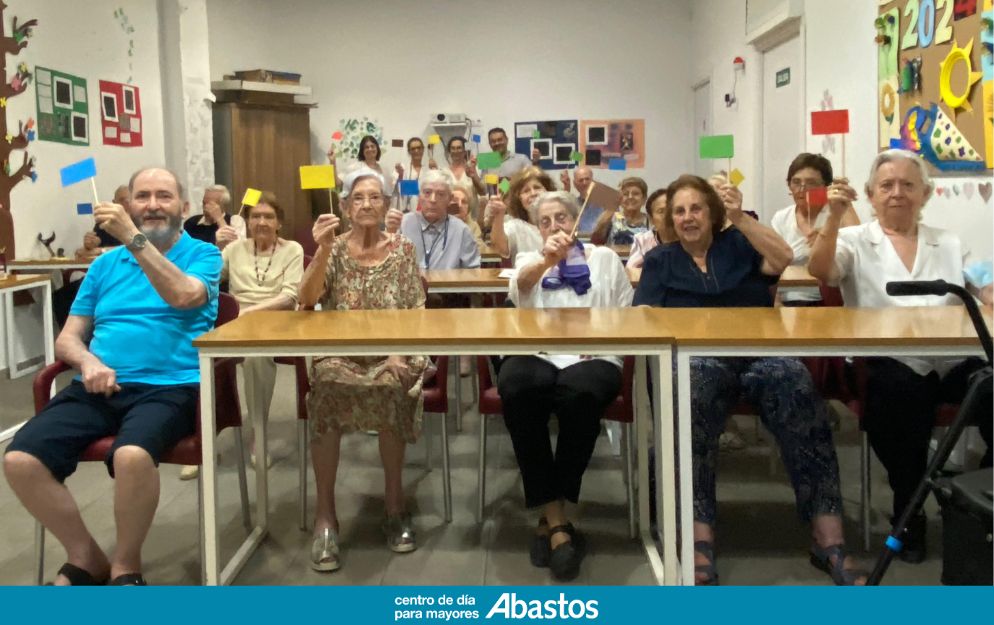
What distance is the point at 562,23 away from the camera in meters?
8.23

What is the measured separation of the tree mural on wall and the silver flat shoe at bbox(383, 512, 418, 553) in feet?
11.8

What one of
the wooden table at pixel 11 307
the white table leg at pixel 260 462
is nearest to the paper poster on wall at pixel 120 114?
the wooden table at pixel 11 307

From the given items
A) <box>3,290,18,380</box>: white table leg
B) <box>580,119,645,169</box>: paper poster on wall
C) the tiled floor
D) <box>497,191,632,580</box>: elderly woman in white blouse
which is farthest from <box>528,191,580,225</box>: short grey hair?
<box>580,119,645,169</box>: paper poster on wall

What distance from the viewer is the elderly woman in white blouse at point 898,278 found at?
7.82 feet

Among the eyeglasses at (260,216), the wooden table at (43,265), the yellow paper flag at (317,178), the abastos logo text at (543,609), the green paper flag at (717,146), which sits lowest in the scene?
the abastos logo text at (543,609)

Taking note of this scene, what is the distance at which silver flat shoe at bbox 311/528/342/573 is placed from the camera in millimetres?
2408

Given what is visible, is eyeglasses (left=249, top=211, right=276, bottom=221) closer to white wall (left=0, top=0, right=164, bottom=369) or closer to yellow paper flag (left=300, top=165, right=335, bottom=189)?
yellow paper flag (left=300, top=165, right=335, bottom=189)

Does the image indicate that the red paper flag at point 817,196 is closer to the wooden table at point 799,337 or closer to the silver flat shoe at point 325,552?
the wooden table at point 799,337

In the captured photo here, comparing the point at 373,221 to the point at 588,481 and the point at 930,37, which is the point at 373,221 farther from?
the point at 930,37

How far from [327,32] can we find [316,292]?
20.7 ft

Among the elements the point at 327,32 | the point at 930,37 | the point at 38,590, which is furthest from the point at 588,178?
the point at 38,590

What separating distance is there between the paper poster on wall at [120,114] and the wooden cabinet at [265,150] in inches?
38.6

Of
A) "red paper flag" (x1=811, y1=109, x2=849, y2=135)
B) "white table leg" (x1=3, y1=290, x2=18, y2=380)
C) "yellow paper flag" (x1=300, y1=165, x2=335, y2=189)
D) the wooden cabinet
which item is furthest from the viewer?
the wooden cabinet

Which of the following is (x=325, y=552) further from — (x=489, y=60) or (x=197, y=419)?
(x=489, y=60)
